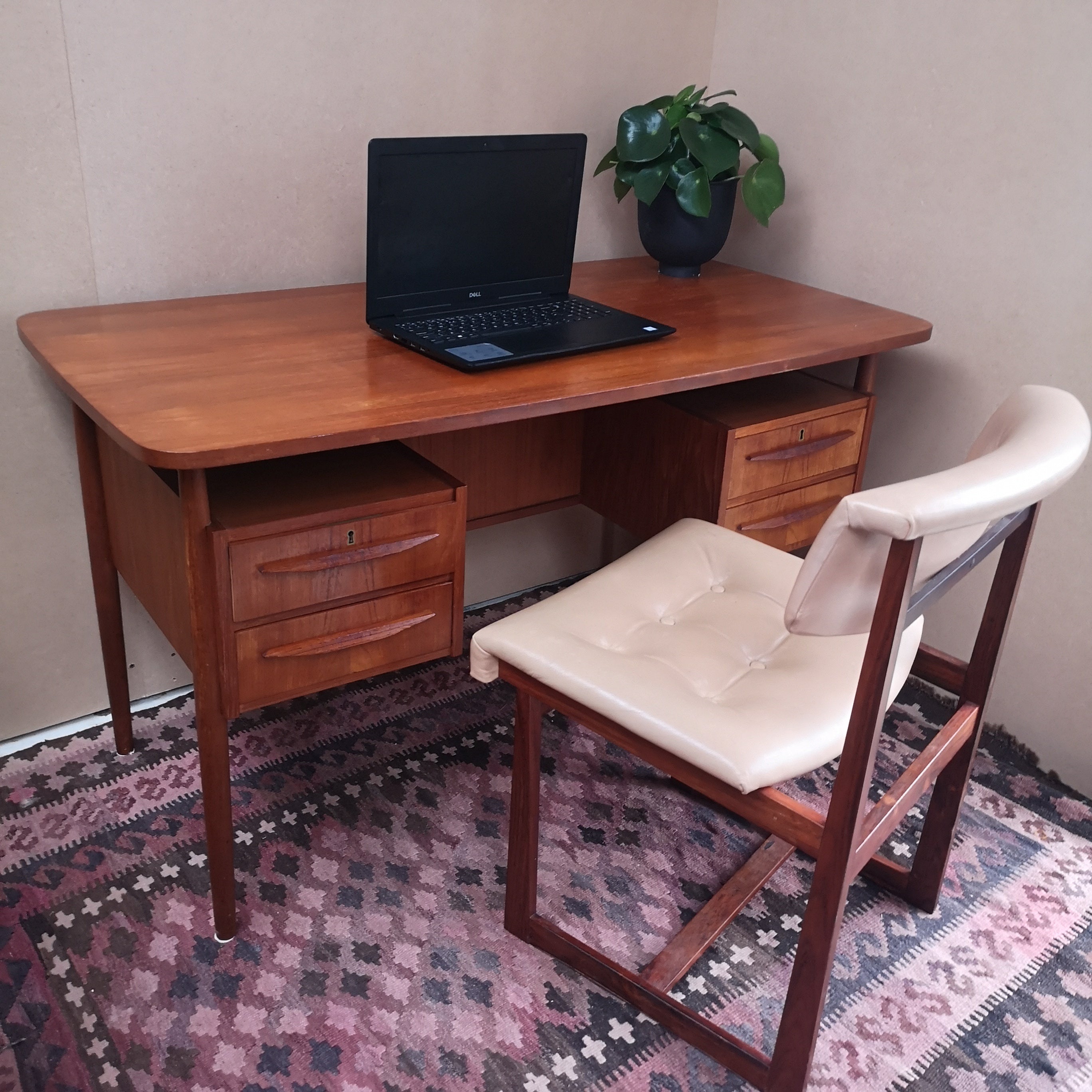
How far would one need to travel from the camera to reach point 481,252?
157 cm

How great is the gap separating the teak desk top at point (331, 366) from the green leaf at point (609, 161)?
0.67 feet

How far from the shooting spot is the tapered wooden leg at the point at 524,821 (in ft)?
4.35

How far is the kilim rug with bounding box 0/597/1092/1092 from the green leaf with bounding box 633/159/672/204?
944mm

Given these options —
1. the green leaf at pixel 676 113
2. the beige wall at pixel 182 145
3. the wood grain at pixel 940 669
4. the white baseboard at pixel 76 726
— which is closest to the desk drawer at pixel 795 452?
the wood grain at pixel 940 669

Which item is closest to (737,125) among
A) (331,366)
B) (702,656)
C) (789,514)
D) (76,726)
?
(789,514)

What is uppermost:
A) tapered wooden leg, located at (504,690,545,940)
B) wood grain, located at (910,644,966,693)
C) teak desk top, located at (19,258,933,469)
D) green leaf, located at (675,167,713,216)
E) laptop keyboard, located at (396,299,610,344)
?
green leaf, located at (675,167,713,216)

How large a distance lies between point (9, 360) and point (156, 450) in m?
0.62

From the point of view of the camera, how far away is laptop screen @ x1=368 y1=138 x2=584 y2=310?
1430 mm

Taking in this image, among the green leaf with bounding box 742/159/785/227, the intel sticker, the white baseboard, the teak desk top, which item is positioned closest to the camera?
the teak desk top

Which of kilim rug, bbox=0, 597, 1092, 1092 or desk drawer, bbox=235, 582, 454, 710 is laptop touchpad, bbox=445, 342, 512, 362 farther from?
kilim rug, bbox=0, 597, 1092, 1092

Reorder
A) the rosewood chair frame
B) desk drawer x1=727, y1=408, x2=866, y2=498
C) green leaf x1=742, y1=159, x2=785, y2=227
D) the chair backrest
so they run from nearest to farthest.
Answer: the chair backrest, the rosewood chair frame, desk drawer x1=727, y1=408, x2=866, y2=498, green leaf x1=742, y1=159, x2=785, y2=227

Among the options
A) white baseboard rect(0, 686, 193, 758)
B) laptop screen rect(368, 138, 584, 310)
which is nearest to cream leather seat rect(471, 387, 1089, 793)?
laptop screen rect(368, 138, 584, 310)

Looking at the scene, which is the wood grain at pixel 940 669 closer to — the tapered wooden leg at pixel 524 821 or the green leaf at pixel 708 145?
the tapered wooden leg at pixel 524 821

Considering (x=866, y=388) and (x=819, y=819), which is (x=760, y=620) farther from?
(x=866, y=388)
